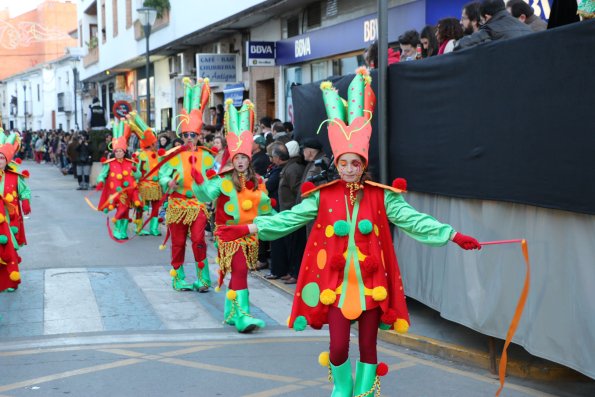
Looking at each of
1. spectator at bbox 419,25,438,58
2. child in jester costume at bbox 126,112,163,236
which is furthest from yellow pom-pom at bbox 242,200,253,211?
child in jester costume at bbox 126,112,163,236

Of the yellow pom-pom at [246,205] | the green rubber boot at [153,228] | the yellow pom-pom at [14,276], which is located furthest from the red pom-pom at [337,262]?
the green rubber boot at [153,228]

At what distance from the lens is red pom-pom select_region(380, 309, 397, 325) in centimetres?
557

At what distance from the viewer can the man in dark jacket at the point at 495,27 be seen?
7547 mm

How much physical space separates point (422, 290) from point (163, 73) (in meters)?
27.5

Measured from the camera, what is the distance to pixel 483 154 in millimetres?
6961

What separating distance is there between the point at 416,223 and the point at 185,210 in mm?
5518

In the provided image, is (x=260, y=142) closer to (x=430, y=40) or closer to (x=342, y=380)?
(x=430, y=40)

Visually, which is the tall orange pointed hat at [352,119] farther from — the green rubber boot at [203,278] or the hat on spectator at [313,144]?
the green rubber boot at [203,278]

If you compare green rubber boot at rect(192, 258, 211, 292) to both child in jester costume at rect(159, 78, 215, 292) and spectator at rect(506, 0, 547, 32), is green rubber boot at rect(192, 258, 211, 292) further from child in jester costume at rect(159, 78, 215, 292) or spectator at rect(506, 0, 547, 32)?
spectator at rect(506, 0, 547, 32)

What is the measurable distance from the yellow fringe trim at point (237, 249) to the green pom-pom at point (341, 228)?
3018 millimetres

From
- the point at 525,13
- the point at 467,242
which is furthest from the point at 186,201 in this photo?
the point at 467,242

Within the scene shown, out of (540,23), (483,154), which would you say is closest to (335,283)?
(483,154)

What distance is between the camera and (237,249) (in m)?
8.48

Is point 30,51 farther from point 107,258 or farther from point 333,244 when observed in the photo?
point 333,244
